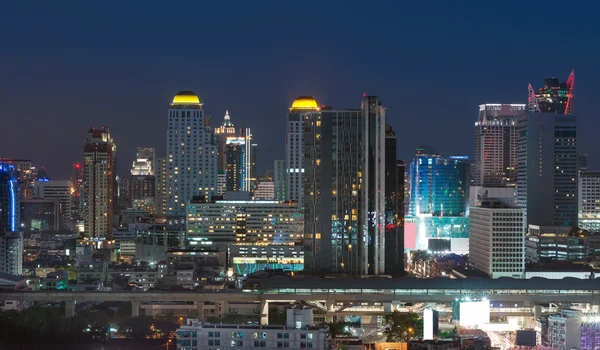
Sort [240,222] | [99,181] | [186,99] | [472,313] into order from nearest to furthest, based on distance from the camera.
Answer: [472,313] → [240,222] → [186,99] → [99,181]

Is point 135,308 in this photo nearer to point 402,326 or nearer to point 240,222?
point 402,326

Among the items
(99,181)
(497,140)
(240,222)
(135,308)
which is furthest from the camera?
(497,140)

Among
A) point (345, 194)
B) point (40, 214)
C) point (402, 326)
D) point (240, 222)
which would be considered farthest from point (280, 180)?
point (402, 326)

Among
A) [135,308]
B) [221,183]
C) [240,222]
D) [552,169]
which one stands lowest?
[135,308]

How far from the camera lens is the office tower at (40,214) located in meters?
87.2

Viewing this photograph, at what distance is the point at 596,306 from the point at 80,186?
60542 millimetres

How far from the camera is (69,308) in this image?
38.5m

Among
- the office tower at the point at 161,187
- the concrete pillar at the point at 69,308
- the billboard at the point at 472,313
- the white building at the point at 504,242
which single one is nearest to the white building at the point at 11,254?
the concrete pillar at the point at 69,308

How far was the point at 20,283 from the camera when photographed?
4338cm

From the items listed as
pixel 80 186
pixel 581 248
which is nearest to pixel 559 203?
pixel 581 248

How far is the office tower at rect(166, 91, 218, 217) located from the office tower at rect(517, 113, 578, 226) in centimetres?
2132

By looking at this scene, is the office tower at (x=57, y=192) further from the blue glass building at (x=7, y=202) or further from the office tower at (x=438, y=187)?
the office tower at (x=438, y=187)

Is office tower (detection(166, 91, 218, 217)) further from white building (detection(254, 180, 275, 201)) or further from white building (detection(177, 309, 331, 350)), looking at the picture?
white building (detection(177, 309, 331, 350))

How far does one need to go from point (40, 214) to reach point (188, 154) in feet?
74.9
